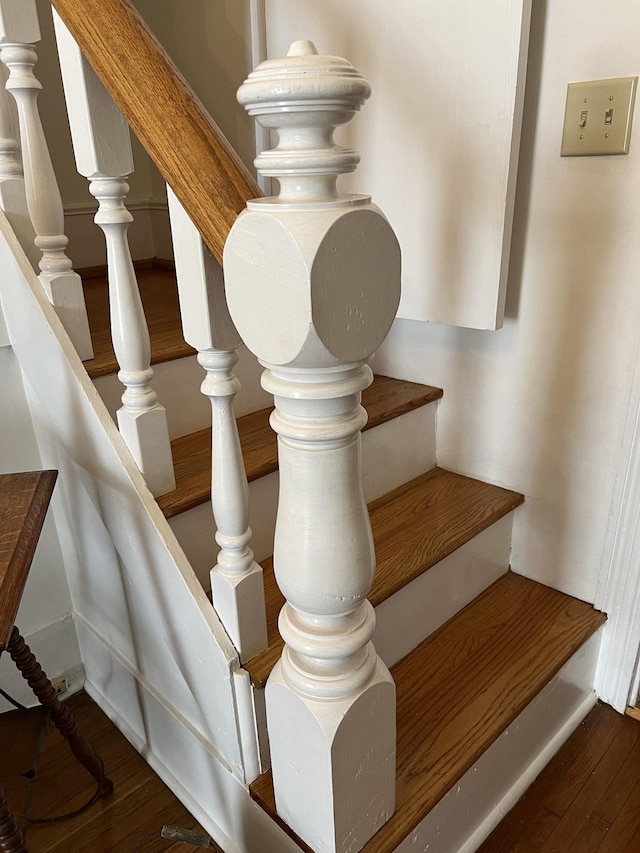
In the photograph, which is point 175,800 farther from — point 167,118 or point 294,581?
point 167,118

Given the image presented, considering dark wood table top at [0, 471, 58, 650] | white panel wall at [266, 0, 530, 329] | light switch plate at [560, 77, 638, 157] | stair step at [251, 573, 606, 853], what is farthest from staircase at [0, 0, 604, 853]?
light switch plate at [560, 77, 638, 157]

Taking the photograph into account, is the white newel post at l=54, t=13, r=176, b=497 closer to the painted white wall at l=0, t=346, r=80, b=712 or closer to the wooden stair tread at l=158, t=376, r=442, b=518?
the wooden stair tread at l=158, t=376, r=442, b=518

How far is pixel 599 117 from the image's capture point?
1093mm

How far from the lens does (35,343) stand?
1.16 meters

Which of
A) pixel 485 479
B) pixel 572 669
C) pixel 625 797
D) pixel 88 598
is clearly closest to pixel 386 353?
pixel 485 479

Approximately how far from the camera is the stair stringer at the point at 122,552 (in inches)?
39.1

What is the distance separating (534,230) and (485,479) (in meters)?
0.57

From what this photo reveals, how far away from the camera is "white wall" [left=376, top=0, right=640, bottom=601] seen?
43.9 inches

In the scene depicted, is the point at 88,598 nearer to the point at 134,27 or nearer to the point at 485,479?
the point at 485,479

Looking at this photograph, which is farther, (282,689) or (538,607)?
(538,607)

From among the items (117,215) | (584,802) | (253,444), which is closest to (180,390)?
(253,444)

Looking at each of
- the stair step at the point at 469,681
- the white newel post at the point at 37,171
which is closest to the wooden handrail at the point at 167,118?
the white newel post at the point at 37,171

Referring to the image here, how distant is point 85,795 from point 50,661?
36cm

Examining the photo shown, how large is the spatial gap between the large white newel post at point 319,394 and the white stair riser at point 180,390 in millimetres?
584
